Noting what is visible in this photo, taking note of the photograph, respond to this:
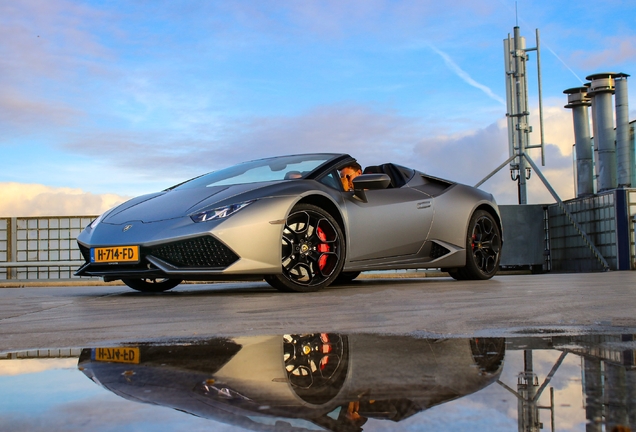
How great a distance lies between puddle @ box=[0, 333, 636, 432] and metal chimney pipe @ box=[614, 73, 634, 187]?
62.6 feet

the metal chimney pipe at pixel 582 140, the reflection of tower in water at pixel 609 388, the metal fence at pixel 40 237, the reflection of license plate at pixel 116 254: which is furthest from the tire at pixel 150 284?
the metal chimney pipe at pixel 582 140

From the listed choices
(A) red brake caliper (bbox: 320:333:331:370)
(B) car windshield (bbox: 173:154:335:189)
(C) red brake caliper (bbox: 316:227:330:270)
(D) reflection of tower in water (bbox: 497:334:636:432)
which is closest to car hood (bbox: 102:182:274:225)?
(B) car windshield (bbox: 173:154:335:189)

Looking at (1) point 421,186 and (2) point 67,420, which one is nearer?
(2) point 67,420

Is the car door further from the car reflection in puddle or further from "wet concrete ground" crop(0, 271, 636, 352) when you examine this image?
the car reflection in puddle

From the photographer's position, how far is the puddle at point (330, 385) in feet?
4.24

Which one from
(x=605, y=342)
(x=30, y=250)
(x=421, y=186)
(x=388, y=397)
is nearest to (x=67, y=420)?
(x=388, y=397)

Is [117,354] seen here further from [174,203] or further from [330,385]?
[174,203]

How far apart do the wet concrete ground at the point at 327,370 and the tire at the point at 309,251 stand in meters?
1.77

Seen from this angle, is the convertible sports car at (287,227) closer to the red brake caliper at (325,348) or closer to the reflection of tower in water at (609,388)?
the red brake caliper at (325,348)

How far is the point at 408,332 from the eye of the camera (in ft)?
8.36

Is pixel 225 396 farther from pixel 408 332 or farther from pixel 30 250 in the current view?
pixel 30 250

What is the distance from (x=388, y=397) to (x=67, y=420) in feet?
2.10

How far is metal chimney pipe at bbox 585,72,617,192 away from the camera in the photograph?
2022 centimetres

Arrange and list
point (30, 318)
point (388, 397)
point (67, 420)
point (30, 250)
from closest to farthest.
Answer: point (67, 420) → point (388, 397) → point (30, 318) → point (30, 250)
